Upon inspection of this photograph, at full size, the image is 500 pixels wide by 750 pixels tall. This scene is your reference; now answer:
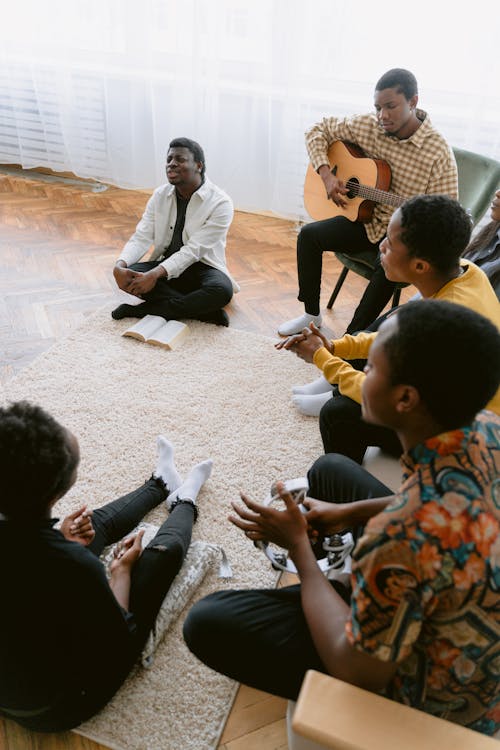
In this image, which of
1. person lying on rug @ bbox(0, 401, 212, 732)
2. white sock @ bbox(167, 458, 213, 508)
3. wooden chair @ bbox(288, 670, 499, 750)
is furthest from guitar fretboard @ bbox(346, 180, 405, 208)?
wooden chair @ bbox(288, 670, 499, 750)

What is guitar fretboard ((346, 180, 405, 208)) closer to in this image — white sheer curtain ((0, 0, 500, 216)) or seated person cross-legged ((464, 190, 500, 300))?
seated person cross-legged ((464, 190, 500, 300))

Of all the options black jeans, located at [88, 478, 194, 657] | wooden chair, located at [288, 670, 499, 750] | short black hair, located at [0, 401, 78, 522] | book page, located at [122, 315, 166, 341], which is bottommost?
black jeans, located at [88, 478, 194, 657]

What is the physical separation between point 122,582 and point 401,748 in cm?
79

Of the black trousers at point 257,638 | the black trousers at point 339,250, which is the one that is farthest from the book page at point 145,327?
the black trousers at point 257,638

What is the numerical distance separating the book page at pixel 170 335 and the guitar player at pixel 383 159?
452mm

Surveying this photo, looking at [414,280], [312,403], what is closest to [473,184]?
[414,280]

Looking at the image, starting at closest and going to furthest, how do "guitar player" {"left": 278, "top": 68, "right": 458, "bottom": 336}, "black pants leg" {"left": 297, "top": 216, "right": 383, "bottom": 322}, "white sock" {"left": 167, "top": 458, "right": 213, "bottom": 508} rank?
1. "white sock" {"left": 167, "top": 458, "right": 213, "bottom": 508}
2. "guitar player" {"left": 278, "top": 68, "right": 458, "bottom": 336}
3. "black pants leg" {"left": 297, "top": 216, "right": 383, "bottom": 322}

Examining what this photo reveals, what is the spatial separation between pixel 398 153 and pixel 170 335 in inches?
48.3

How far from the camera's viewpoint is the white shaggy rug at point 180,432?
1285 mm

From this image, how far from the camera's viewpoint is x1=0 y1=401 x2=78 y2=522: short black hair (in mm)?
995

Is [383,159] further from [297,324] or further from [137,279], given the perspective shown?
[137,279]

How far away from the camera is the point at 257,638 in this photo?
3.48 feet

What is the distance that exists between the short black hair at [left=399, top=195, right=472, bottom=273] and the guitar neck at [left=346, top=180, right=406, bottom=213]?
0.85m

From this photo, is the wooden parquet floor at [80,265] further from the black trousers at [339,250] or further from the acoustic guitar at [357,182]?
the acoustic guitar at [357,182]
